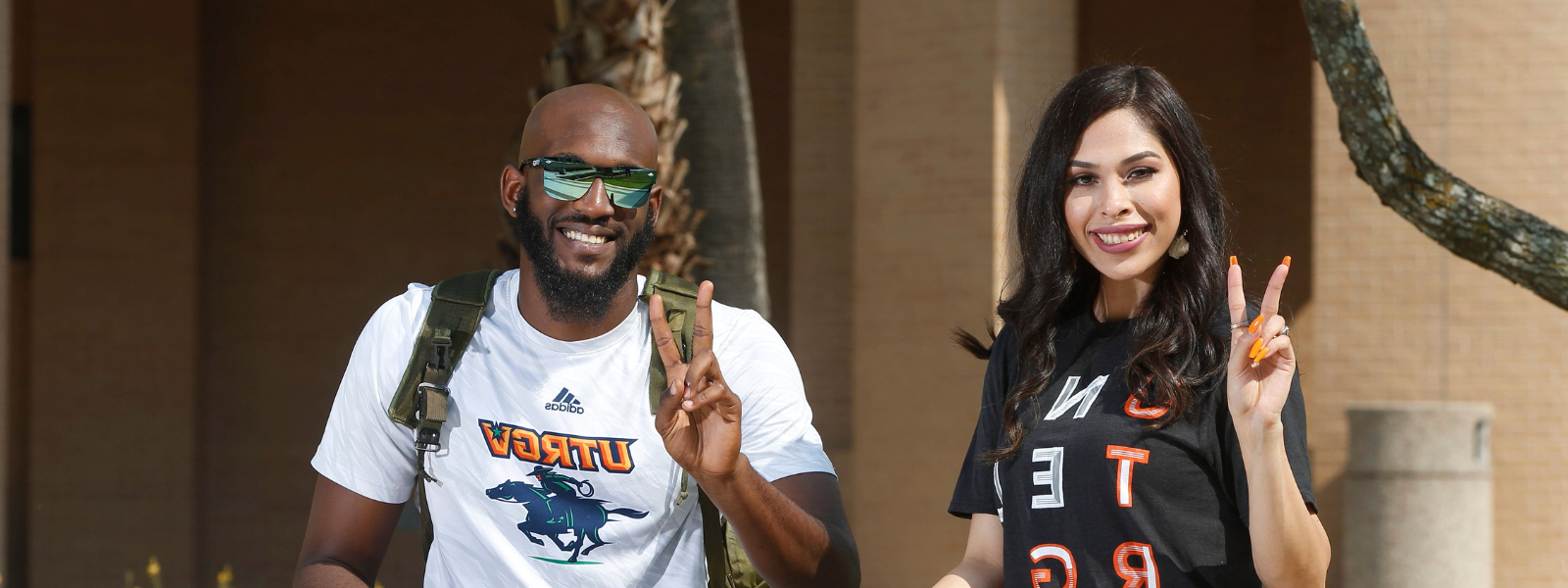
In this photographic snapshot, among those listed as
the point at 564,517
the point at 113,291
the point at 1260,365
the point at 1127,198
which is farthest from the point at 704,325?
the point at 113,291

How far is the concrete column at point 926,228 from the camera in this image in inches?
320

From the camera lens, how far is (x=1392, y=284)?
8289 mm

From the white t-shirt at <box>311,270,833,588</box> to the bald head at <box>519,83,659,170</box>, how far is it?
31 centimetres

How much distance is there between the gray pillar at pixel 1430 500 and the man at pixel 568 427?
6.20 metres

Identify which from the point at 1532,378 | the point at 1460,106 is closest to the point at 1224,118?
the point at 1460,106

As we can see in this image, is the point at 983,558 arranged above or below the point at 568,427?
below

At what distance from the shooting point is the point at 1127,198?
2.44 meters

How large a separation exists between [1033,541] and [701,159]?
342 centimetres

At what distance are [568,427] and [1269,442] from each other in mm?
1234

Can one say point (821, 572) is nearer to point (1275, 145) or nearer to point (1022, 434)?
point (1022, 434)

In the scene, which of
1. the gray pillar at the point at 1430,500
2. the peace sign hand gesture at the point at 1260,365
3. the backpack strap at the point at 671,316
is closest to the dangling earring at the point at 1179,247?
the peace sign hand gesture at the point at 1260,365

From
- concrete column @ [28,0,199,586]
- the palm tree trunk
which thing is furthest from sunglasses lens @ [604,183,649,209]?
concrete column @ [28,0,199,586]

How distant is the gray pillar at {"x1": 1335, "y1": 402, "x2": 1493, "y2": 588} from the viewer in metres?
7.92

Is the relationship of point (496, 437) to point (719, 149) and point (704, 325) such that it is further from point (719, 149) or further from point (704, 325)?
point (719, 149)
